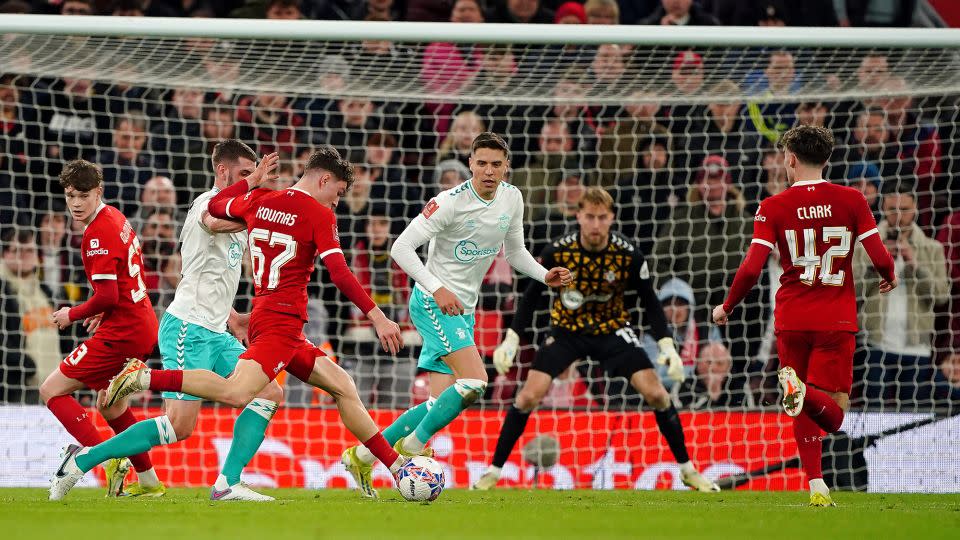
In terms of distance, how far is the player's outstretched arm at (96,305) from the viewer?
6.71 metres

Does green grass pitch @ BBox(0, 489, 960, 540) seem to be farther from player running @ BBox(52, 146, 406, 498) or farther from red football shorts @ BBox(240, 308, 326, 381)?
red football shorts @ BBox(240, 308, 326, 381)

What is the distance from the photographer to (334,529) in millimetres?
5059

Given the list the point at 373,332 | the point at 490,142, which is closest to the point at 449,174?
the point at 373,332

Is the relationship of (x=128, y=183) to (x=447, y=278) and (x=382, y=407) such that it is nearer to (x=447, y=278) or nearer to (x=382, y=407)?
(x=382, y=407)

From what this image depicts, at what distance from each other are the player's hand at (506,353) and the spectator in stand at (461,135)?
9.03ft

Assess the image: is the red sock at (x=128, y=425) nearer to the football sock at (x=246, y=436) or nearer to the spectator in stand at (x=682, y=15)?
the football sock at (x=246, y=436)

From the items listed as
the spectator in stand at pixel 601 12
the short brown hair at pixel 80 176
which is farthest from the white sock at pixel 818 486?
the spectator in stand at pixel 601 12

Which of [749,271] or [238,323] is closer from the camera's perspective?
[749,271]

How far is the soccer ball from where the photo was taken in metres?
6.41

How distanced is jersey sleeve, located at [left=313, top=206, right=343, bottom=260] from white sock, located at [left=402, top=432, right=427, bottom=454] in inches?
56.8

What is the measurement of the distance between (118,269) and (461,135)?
4.54m

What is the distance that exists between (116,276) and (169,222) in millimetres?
3394

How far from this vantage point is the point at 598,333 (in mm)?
8672

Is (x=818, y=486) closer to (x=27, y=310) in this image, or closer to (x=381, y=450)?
(x=381, y=450)
